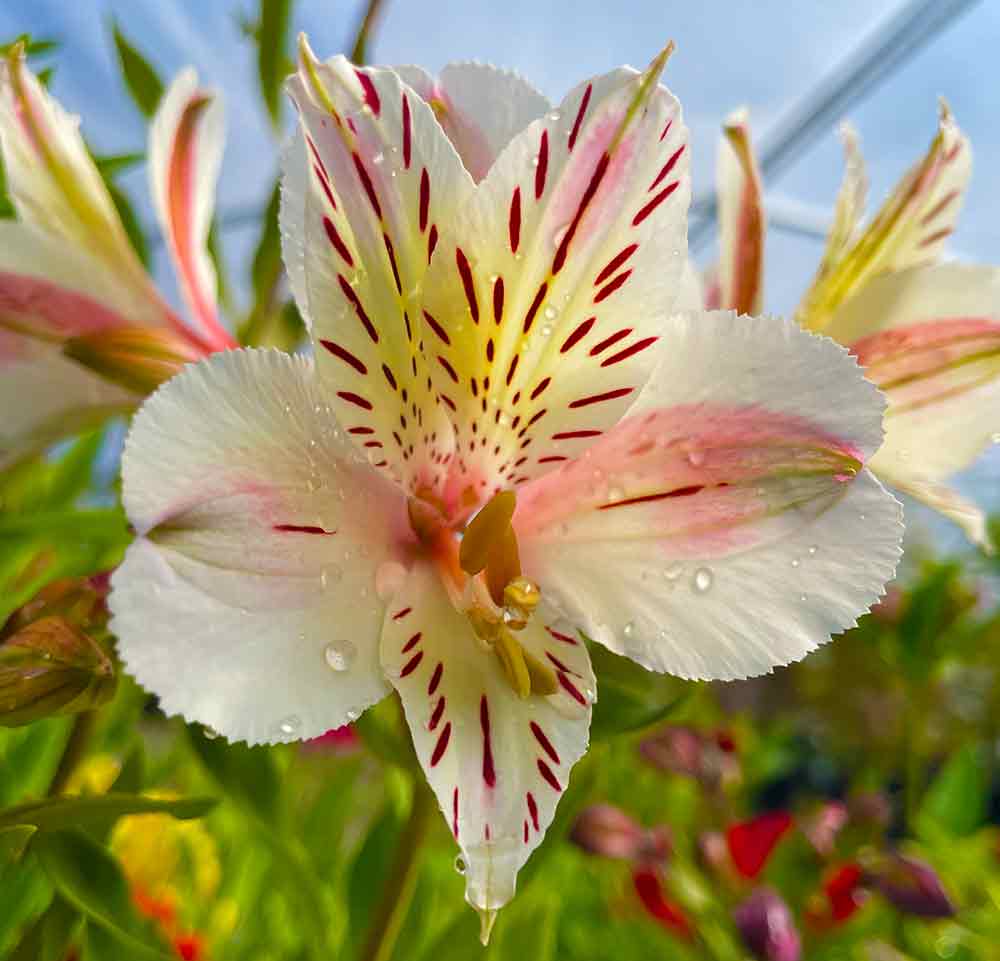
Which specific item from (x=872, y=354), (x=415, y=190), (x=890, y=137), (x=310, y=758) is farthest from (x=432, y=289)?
(x=890, y=137)

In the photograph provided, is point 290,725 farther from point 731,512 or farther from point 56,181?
point 56,181

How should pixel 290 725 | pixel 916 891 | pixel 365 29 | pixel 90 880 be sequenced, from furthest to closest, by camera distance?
pixel 916 891, pixel 365 29, pixel 90 880, pixel 290 725

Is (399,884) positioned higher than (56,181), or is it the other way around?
(56,181)

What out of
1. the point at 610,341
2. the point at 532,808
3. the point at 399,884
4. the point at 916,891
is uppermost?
the point at 610,341

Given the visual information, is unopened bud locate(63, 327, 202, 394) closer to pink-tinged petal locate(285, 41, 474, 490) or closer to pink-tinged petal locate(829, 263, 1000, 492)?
pink-tinged petal locate(285, 41, 474, 490)

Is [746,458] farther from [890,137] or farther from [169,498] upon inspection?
[890,137]

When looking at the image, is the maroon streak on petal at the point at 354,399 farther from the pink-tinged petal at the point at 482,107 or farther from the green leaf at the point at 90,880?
the green leaf at the point at 90,880

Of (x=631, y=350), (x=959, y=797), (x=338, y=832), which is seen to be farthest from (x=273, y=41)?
(x=959, y=797)
